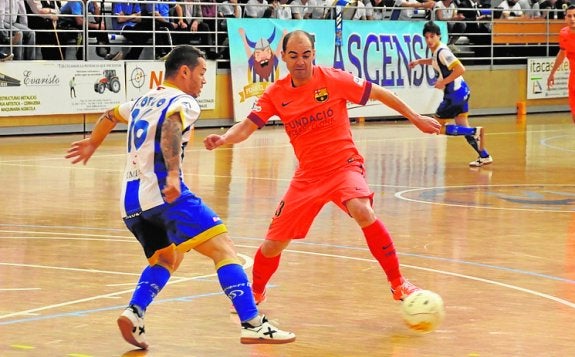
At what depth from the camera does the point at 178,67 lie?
7453 millimetres

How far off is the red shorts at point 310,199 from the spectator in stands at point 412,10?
24.5 meters

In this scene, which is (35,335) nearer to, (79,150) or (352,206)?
(79,150)

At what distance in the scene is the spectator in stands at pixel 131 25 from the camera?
87.1 feet

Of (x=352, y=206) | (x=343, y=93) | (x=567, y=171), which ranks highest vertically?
(x=343, y=93)

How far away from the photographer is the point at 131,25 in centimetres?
2694

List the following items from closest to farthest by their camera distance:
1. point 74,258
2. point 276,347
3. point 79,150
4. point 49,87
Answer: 1. point 276,347
2. point 79,150
3. point 74,258
4. point 49,87

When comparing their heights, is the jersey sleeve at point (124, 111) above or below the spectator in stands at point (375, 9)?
below

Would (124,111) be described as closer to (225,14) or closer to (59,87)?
(59,87)

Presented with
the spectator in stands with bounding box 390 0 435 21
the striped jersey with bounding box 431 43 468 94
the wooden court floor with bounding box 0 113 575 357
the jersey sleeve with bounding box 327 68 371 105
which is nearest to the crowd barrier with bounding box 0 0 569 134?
the spectator in stands with bounding box 390 0 435 21

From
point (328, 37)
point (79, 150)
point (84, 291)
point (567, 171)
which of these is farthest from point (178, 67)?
point (328, 37)

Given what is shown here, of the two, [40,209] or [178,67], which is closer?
[178,67]

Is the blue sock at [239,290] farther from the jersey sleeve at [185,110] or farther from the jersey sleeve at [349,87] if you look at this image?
the jersey sleeve at [349,87]

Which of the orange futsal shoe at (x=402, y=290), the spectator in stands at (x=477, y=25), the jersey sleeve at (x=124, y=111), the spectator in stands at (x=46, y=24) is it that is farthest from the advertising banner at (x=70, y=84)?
the orange futsal shoe at (x=402, y=290)

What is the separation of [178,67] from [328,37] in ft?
74.5
